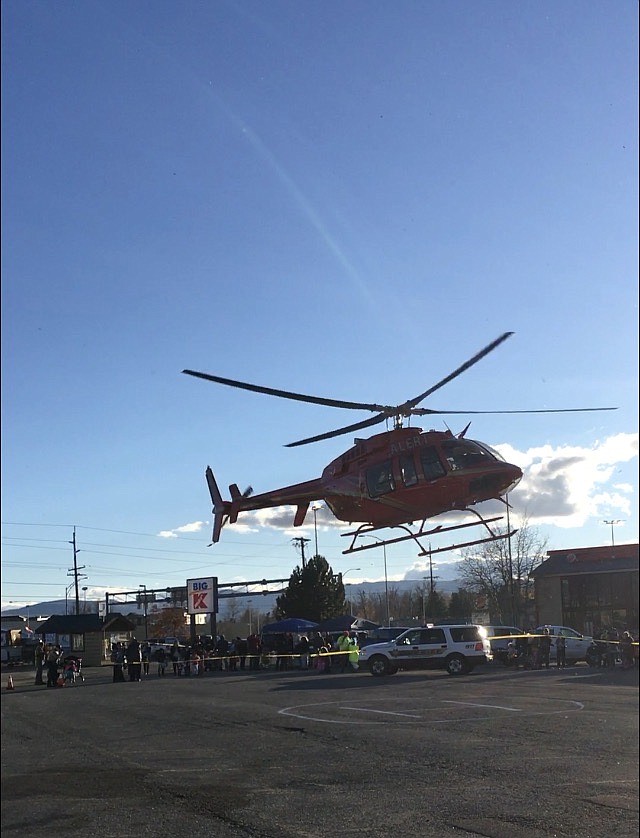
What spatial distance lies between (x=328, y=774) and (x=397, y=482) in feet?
82.7

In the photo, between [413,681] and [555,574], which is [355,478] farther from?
[413,681]

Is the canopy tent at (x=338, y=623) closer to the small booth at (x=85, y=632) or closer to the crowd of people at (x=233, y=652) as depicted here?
the crowd of people at (x=233, y=652)

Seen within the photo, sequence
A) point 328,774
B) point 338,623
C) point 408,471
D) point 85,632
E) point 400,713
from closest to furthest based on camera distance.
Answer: point 408,471 < point 338,623 < point 85,632 < point 328,774 < point 400,713

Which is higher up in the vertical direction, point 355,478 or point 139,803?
point 355,478

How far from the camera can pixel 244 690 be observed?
4156 centimetres

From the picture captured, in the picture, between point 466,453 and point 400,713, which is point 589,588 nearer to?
point 466,453

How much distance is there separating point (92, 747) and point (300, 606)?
85.6 feet

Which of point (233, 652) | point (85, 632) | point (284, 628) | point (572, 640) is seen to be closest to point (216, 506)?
point (85, 632)

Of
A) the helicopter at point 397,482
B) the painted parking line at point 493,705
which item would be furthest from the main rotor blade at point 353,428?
the painted parking line at point 493,705

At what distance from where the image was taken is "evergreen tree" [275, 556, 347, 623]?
4.30 metres

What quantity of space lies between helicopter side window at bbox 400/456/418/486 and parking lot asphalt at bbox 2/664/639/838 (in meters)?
15.9

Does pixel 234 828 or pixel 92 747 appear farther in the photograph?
pixel 92 747

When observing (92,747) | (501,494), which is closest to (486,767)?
(92,747)

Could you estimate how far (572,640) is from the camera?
4.27 metres
